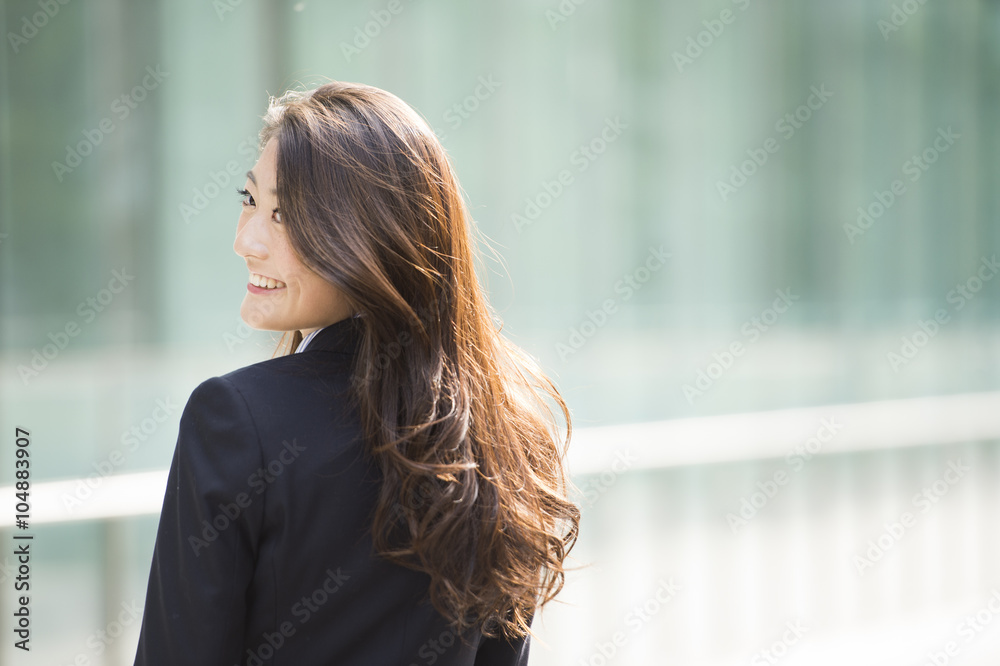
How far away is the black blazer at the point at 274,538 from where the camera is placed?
36.5 inches

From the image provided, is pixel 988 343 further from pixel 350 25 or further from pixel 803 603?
pixel 350 25

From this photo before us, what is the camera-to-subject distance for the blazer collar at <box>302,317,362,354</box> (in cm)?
106

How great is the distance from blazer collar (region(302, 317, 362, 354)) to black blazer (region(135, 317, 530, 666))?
1 cm

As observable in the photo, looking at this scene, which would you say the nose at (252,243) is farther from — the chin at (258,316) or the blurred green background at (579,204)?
the blurred green background at (579,204)

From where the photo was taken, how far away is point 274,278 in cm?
111

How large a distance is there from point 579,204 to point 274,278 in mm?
1515

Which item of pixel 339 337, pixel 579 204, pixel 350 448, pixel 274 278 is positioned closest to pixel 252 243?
pixel 274 278

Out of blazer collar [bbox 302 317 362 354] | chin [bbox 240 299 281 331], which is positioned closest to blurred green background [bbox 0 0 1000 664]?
chin [bbox 240 299 281 331]

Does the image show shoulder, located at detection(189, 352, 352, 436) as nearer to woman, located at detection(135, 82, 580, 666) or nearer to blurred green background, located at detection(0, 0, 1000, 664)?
woman, located at detection(135, 82, 580, 666)

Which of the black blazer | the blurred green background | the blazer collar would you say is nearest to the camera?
the black blazer

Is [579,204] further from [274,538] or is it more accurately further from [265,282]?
[274,538]

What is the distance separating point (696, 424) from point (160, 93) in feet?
5.86

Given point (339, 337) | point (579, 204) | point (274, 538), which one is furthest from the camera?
point (579, 204)

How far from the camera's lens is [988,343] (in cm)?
320
